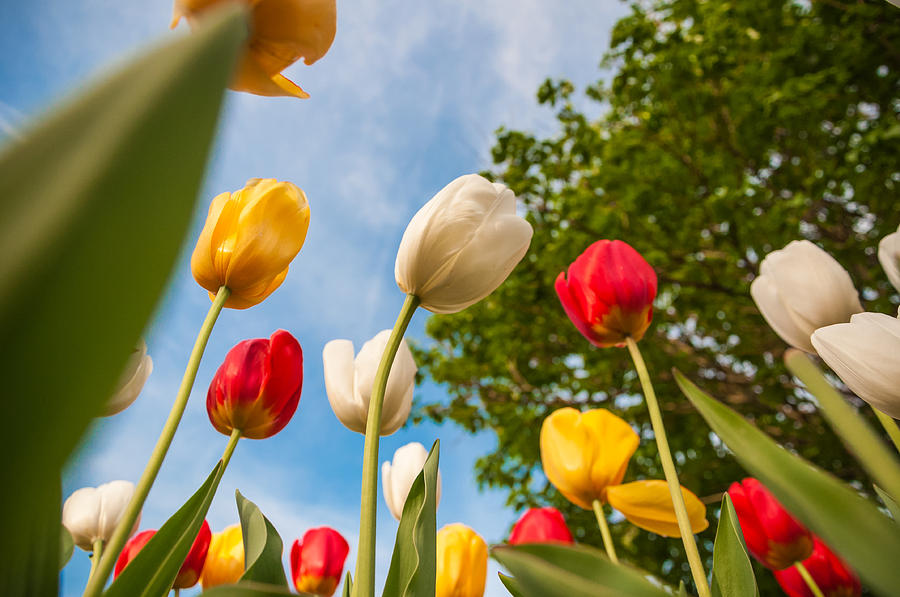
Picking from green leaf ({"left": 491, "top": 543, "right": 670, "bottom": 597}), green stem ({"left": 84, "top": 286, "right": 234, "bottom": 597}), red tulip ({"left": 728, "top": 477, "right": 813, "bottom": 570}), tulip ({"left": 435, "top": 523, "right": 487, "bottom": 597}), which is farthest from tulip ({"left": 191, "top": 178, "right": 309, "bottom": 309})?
red tulip ({"left": 728, "top": 477, "right": 813, "bottom": 570})

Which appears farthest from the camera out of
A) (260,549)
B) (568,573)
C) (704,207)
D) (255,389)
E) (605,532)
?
(704,207)

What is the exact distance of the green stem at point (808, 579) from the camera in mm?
879

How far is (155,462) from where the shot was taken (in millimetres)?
439

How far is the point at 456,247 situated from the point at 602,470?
0.51 metres

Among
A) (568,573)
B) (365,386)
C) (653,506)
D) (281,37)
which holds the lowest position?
(568,573)

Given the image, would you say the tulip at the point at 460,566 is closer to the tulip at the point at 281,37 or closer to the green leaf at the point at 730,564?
the green leaf at the point at 730,564

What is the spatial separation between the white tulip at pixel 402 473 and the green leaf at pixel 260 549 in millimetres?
279

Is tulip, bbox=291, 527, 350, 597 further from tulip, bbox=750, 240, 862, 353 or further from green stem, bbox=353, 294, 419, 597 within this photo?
tulip, bbox=750, 240, 862, 353

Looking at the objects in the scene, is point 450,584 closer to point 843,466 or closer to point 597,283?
point 597,283

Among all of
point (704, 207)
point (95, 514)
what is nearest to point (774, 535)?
point (95, 514)

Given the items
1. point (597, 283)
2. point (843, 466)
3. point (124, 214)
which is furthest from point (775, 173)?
point (124, 214)

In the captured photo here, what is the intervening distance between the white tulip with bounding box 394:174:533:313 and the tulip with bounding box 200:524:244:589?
1.83 ft

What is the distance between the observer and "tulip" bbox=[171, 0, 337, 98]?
1.22 feet

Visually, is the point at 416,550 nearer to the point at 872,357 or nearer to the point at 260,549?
the point at 260,549
